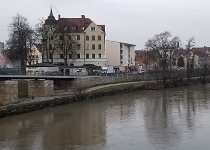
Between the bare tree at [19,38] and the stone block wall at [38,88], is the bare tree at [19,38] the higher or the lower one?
the higher one

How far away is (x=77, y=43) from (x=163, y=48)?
1857cm

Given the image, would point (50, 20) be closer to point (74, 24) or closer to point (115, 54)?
point (74, 24)

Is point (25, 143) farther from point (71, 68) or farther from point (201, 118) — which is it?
point (71, 68)


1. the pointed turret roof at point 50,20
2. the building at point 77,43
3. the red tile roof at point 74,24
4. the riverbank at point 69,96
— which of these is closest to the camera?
the riverbank at point 69,96

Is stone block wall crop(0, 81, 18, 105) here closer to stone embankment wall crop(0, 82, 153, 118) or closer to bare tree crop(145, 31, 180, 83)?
stone embankment wall crop(0, 82, 153, 118)

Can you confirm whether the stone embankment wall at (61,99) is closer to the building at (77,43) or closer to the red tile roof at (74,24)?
the building at (77,43)

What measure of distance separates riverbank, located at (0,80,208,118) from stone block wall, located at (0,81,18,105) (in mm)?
Result: 960

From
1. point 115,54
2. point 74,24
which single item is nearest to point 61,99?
point 74,24

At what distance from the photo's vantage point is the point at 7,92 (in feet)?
119

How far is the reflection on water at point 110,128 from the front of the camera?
70.7 feet

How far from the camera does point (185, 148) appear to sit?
66.3ft

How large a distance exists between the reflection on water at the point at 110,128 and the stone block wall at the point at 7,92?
3.40m

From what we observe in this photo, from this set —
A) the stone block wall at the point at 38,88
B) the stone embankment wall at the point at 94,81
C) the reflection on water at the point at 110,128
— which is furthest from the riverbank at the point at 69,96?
the stone block wall at the point at 38,88

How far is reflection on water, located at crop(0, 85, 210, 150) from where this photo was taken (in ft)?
70.7
